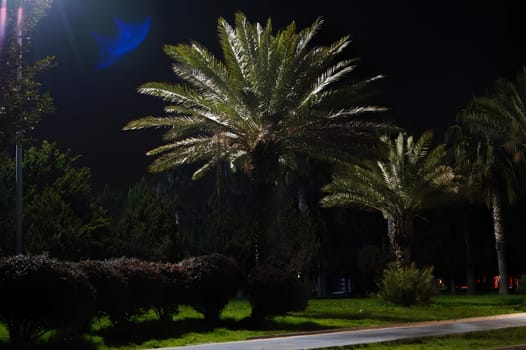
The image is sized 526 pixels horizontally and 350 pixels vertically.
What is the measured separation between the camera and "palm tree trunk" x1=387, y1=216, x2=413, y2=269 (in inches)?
1312

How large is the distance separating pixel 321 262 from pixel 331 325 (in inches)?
A: 1213

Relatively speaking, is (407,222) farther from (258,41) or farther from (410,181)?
(258,41)

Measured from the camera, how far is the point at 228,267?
22.3 meters

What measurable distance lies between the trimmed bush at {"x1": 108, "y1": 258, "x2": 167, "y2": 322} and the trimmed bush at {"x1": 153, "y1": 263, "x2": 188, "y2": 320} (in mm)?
334

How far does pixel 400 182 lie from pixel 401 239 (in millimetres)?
2675

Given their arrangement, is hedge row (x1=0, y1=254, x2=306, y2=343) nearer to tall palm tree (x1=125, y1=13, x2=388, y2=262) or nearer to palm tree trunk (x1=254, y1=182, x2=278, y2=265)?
palm tree trunk (x1=254, y1=182, x2=278, y2=265)

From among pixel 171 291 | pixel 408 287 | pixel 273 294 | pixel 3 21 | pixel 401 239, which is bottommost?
pixel 408 287

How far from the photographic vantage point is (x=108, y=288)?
17953mm

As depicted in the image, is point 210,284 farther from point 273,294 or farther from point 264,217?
point 264,217

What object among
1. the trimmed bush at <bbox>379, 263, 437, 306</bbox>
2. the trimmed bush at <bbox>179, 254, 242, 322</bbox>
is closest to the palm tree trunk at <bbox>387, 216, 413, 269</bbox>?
the trimmed bush at <bbox>379, 263, 437, 306</bbox>

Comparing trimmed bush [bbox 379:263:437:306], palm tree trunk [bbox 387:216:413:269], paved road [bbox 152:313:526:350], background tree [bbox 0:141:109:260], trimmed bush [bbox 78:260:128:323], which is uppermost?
background tree [bbox 0:141:109:260]

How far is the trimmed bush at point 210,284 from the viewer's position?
2141cm

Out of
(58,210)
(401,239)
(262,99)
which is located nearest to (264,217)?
(262,99)

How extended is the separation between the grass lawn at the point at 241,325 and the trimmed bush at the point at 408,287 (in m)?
0.55
